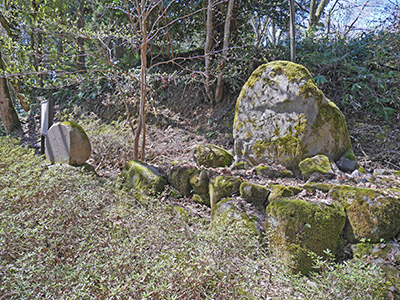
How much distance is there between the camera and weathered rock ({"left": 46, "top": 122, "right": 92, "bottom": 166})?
15.9 ft

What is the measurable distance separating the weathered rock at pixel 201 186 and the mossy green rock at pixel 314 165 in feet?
4.04

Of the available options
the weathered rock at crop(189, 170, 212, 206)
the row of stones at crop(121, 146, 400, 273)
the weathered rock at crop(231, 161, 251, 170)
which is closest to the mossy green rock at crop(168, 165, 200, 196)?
the weathered rock at crop(189, 170, 212, 206)

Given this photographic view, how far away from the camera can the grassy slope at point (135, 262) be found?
6.06 feet

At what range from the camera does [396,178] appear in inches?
135

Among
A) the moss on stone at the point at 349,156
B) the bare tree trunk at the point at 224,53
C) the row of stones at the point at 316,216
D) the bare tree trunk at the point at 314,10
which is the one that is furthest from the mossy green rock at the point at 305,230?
the bare tree trunk at the point at 314,10

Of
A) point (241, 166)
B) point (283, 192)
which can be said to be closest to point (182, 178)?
point (241, 166)

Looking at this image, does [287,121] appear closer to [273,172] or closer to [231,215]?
[273,172]

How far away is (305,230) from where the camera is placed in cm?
259

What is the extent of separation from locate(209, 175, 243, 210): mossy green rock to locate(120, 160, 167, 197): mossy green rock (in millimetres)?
833

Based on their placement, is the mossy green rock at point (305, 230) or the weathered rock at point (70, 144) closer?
the mossy green rock at point (305, 230)

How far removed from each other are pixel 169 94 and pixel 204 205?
5.02 metres

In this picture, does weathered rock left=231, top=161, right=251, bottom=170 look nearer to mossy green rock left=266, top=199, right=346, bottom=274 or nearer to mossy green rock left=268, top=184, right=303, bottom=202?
mossy green rock left=268, top=184, right=303, bottom=202

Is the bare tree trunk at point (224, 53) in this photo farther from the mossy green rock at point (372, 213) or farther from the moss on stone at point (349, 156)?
the mossy green rock at point (372, 213)

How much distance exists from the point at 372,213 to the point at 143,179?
2841 mm
